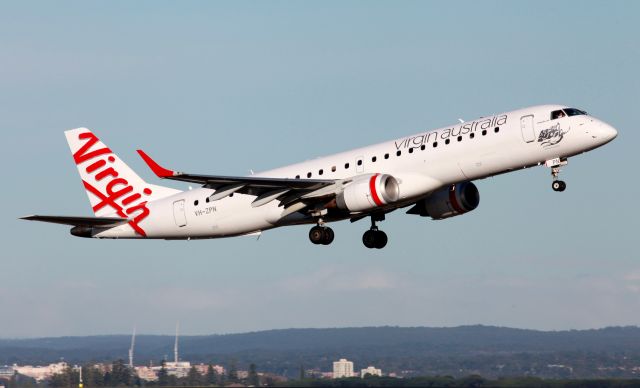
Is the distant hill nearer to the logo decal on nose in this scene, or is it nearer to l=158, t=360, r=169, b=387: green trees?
l=158, t=360, r=169, b=387: green trees

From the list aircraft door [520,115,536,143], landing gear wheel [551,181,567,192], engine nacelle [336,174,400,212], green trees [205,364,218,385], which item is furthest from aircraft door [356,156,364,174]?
green trees [205,364,218,385]

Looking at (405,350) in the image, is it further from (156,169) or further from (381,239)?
(156,169)

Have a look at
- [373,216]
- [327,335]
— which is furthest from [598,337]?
[373,216]

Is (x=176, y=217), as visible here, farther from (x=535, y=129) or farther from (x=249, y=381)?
(x=535, y=129)

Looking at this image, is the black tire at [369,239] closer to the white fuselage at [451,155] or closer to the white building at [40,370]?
the white fuselage at [451,155]

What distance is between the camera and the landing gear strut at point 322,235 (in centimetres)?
5044

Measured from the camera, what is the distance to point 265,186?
4828 cm

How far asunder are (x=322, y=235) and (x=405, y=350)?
21.0 meters

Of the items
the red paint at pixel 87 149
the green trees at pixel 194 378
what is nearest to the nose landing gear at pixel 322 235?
the green trees at pixel 194 378

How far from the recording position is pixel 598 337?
8062 centimetres

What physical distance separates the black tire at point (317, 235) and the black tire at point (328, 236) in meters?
0.13

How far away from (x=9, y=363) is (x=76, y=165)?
11.9 m

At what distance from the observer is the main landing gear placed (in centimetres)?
4588

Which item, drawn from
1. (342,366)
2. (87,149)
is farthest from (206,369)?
(87,149)
